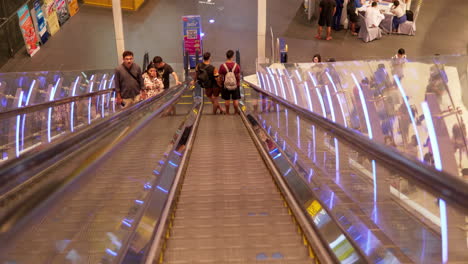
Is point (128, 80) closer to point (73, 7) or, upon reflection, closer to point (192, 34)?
point (192, 34)

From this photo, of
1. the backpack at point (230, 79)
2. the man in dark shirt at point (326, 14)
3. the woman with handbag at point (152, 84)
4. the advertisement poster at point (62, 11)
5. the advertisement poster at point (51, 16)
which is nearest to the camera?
the woman with handbag at point (152, 84)

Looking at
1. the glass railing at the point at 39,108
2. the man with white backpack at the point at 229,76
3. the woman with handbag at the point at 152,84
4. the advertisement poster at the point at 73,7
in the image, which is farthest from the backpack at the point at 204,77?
the advertisement poster at the point at 73,7

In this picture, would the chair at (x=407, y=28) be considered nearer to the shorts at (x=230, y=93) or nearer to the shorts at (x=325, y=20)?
the shorts at (x=325, y=20)

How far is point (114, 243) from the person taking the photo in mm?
2328

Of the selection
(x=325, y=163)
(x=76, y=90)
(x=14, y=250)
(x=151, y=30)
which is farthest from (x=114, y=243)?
(x=151, y=30)

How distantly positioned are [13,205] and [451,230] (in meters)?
1.43

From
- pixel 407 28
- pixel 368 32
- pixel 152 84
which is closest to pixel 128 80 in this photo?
pixel 152 84

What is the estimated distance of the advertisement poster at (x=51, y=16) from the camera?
1806cm

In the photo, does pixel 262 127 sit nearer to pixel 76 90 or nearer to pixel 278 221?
pixel 278 221

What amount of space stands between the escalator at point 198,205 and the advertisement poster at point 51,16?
1461 cm

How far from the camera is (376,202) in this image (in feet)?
8.04

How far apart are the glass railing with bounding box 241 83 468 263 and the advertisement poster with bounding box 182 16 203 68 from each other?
1479 cm

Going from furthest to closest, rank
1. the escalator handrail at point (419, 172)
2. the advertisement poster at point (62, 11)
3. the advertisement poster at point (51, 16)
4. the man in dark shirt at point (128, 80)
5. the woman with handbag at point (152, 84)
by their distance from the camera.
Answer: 1. the advertisement poster at point (62, 11)
2. the advertisement poster at point (51, 16)
3. the woman with handbag at point (152, 84)
4. the man in dark shirt at point (128, 80)
5. the escalator handrail at point (419, 172)

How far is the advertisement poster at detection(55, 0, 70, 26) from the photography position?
1958 centimetres
